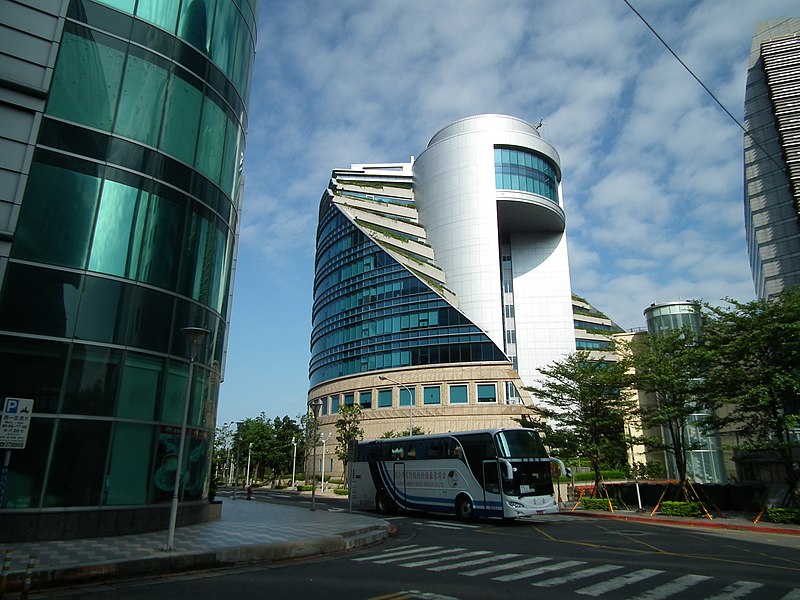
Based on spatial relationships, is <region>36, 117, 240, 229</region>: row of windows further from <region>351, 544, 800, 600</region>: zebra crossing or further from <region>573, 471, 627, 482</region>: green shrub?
<region>573, 471, 627, 482</region>: green shrub

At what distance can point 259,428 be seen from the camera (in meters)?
81.6

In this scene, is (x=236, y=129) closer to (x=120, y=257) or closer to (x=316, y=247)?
(x=120, y=257)

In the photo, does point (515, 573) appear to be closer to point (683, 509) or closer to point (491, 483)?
point (491, 483)

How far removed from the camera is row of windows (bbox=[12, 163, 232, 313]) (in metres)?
A: 14.7

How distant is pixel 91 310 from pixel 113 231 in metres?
2.60

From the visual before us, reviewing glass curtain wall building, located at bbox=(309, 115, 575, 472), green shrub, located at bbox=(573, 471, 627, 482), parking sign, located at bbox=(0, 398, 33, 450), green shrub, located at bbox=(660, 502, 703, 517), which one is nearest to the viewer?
parking sign, located at bbox=(0, 398, 33, 450)

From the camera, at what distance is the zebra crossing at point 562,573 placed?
8844mm

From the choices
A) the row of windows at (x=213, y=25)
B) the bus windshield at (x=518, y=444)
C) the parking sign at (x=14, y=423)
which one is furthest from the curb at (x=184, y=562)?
the row of windows at (x=213, y=25)

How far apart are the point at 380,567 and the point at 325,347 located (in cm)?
6840

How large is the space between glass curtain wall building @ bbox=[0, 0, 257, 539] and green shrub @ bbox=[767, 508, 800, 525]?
24.2 metres

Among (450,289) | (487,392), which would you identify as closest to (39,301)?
(487,392)

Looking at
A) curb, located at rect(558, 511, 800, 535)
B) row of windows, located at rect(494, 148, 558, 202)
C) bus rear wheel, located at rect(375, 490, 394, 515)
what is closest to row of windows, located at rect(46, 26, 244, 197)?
bus rear wheel, located at rect(375, 490, 394, 515)

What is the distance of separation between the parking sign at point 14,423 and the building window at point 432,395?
5372cm

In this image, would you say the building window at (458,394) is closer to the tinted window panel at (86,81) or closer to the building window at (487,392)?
the building window at (487,392)
